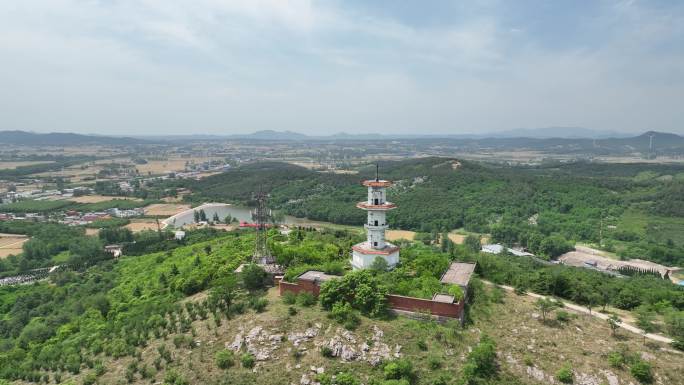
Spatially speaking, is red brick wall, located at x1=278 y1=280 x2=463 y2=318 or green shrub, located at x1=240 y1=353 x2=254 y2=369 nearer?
green shrub, located at x1=240 y1=353 x2=254 y2=369

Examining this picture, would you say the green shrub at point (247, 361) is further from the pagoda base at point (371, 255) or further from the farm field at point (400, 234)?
the farm field at point (400, 234)

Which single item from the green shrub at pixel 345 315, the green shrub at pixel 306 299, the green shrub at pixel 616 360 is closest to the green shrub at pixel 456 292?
the green shrub at pixel 345 315

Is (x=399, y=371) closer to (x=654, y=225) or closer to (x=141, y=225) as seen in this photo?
(x=141, y=225)

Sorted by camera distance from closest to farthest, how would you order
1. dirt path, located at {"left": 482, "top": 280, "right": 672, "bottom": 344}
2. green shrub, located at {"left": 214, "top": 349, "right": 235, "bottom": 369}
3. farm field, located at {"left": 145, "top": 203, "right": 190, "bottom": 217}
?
green shrub, located at {"left": 214, "top": 349, "right": 235, "bottom": 369} < dirt path, located at {"left": 482, "top": 280, "right": 672, "bottom": 344} < farm field, located at {"left": 145, "top": 203, "right": 190, "bottom": 217}

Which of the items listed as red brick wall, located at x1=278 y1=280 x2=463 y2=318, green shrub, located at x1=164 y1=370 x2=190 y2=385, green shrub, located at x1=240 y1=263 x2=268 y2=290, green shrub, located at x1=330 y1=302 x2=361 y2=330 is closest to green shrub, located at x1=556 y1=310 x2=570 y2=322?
red brick wall, located at x1=278 y1=280 x2=463 y2=318

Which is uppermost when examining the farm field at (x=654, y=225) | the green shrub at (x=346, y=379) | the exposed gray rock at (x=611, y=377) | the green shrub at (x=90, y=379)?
the green shrub at (x=346, y=379)

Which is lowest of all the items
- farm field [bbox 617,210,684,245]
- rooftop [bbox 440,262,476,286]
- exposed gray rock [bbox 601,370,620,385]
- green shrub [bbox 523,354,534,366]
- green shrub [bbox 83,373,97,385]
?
farm field [bbox 617,210,684,245]

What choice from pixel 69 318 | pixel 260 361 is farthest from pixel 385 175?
pixel 260 361

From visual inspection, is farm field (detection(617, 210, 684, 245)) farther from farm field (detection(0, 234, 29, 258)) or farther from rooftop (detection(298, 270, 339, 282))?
farm field (detection(0, 234, 29, 258))
